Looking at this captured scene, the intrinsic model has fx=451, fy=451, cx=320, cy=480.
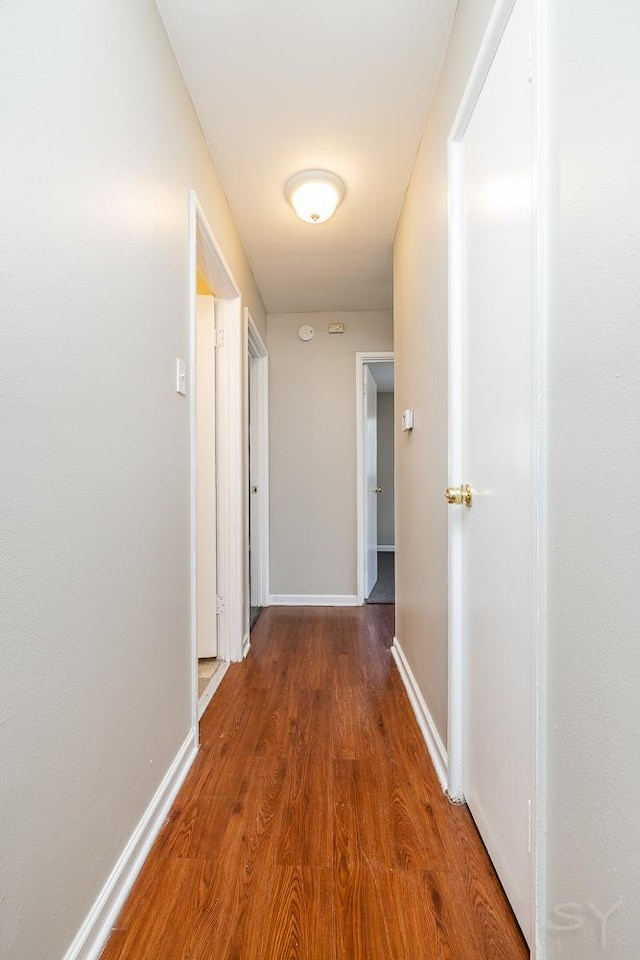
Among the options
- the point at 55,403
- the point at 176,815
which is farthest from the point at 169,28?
the point at 176,815

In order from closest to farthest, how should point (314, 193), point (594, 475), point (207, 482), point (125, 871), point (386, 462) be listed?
point (594, 475), point (125, 871), point (314, 193), point (207, 482), point (386, 462)

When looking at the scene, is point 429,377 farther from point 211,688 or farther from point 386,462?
point 386,462

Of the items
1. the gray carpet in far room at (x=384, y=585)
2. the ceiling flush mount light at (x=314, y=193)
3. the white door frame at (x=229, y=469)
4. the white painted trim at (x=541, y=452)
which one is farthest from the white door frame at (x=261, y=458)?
the white painted trim at (x=541, y=452)

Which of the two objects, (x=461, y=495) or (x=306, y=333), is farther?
(x=306, y=333)

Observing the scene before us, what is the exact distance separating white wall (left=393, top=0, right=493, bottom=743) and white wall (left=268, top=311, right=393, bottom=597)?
1340mm

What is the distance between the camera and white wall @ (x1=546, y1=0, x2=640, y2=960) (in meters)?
0.59

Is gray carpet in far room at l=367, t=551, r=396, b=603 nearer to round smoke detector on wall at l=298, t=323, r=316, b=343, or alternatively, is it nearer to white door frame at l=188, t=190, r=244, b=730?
white door frame at l=188, t=190, r=244, b=730

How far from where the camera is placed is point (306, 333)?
373 centimetres

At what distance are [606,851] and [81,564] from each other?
1018 mm

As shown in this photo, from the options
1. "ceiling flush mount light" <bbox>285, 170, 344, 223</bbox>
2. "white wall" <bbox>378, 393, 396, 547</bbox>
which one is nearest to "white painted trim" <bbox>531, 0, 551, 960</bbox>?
"ceiling flush mount light" <bbox>285, 170, 344, 223</bbox>

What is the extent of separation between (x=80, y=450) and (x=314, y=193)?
1.82m

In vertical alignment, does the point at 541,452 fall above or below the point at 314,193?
below

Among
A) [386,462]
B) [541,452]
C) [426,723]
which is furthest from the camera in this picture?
[386,462]

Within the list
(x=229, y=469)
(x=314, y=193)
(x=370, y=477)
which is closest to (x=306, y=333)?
(x=370, y=477)
